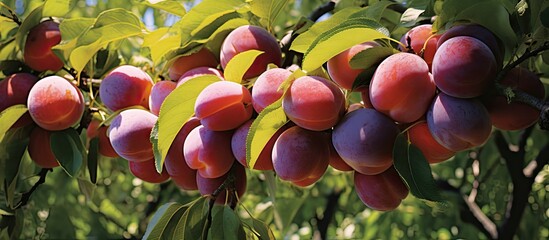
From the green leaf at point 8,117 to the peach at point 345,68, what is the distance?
19.0 inches

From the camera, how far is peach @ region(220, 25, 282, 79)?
0.82m

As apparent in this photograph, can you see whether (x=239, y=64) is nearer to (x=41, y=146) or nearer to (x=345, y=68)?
(x=345, y=68)

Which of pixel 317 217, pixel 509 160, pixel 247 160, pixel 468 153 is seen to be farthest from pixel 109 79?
pixel 317 217

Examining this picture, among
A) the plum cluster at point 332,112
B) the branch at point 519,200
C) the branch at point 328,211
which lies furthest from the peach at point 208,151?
the branch at point 328,211

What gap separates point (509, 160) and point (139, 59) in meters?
0.97

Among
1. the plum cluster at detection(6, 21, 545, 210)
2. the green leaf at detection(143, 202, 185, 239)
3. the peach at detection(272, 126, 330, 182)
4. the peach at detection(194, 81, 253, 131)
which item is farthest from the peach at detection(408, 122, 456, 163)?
the green leaf at detection(143, 202, 185, 239)

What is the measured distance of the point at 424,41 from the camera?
2.32 ft

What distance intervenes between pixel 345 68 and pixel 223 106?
0.50ft

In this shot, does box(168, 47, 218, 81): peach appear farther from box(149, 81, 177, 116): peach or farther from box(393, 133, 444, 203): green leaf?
box(393, 133, 444, 203): green leaf

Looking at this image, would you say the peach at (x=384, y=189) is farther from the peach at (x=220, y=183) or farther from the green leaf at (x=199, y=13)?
the green leaf at (x=199, y=13)

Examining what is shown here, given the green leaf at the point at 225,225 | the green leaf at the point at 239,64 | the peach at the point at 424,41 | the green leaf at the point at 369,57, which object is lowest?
the green leaf at the point at 225,225

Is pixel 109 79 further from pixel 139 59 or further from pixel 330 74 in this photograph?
pixel 330 74

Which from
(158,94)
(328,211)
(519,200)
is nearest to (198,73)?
(158,94)

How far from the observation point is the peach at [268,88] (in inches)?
27.7
